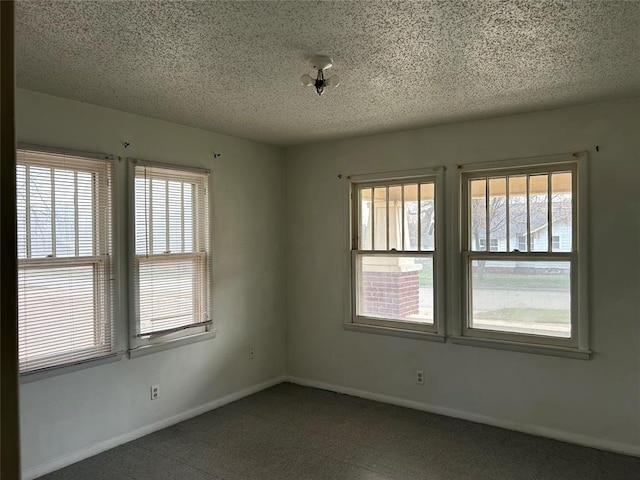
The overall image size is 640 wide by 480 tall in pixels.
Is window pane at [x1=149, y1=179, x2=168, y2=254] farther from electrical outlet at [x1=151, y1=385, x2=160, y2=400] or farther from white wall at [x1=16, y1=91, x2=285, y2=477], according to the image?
electrical outlet at [x1=151, y1=385, x2=160, y2=400]

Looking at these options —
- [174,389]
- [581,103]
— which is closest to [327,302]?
[174,389]

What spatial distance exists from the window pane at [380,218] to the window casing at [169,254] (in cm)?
158

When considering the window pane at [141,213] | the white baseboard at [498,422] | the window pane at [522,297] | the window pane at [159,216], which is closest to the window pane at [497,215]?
the window pane at [522,297]

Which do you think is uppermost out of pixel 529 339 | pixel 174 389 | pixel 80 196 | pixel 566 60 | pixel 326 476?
pixel 566 60

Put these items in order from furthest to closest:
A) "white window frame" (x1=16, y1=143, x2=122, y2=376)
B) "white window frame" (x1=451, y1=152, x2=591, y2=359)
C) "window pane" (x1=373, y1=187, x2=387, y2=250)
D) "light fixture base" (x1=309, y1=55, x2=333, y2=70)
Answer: "window pane" (x1=373, y1=187, x2=387, y2=250) → "white window frame" (x1=451, y1=152, x2=591, y2=359) → "white window frame" (x1=16, y1=143, x2=122, y2=376) → "light fixture base" (x1=309, y1=55, x2=333, y2=70)

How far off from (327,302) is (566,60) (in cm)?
303

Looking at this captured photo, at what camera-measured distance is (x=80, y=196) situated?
10.7ft

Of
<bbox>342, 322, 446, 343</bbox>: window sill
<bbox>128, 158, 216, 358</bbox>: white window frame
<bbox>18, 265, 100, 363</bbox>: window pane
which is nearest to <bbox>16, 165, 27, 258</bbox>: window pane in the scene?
<bbox>18, 265, 100, 363</bbox>: window pane

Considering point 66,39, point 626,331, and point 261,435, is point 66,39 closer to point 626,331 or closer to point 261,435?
point 261,435

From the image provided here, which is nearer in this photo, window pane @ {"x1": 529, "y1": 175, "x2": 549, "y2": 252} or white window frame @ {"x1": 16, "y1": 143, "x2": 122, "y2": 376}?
white window frame @ {"x1": 16, "y1": 143, "x2": 122, "y2": 376}

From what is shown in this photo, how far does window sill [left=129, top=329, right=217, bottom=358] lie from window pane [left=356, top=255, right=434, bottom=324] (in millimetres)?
1467

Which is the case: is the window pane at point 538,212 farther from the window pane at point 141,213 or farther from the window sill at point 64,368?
the window sill at point 64,368

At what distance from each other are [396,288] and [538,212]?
1.41 m

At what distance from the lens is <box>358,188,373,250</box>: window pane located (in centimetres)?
454
